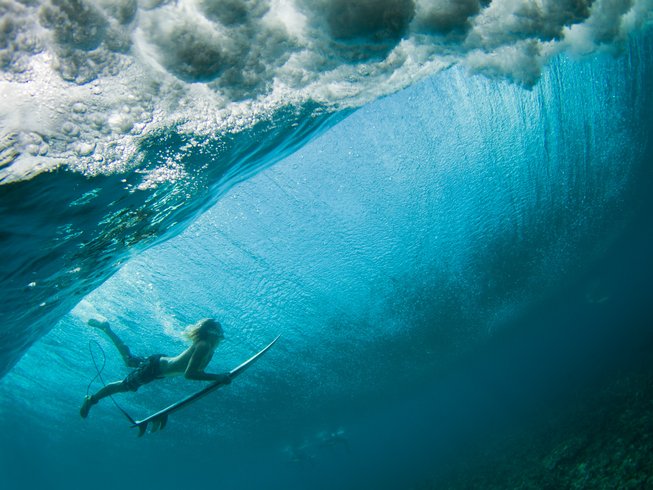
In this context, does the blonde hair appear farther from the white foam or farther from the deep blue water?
the white foam

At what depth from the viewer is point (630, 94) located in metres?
12.0

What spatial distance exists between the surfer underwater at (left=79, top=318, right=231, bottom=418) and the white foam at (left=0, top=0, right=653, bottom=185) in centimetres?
361

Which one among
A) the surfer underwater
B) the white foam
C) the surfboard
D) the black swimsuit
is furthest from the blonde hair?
the white foam

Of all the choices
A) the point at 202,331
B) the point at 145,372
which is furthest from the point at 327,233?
the point at 145,372

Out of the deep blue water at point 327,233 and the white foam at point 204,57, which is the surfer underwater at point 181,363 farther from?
the white foam at point 204,57

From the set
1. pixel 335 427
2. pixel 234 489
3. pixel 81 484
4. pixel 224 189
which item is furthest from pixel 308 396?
pixel 234 489

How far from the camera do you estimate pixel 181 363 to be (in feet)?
26.5

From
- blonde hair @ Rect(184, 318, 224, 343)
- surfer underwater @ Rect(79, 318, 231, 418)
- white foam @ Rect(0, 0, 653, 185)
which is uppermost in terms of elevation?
white foam @ Rect(0, 0, 653, 185)

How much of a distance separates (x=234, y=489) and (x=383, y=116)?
138491 mm

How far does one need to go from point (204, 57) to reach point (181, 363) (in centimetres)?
715

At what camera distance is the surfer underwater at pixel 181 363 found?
6.75 meters

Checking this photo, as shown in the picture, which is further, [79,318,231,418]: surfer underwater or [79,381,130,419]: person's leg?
[79,381,130,419]: person's leg

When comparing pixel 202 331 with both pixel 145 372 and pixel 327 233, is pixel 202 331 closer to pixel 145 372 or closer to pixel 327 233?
pixel 145 372

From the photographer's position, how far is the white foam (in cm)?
307
